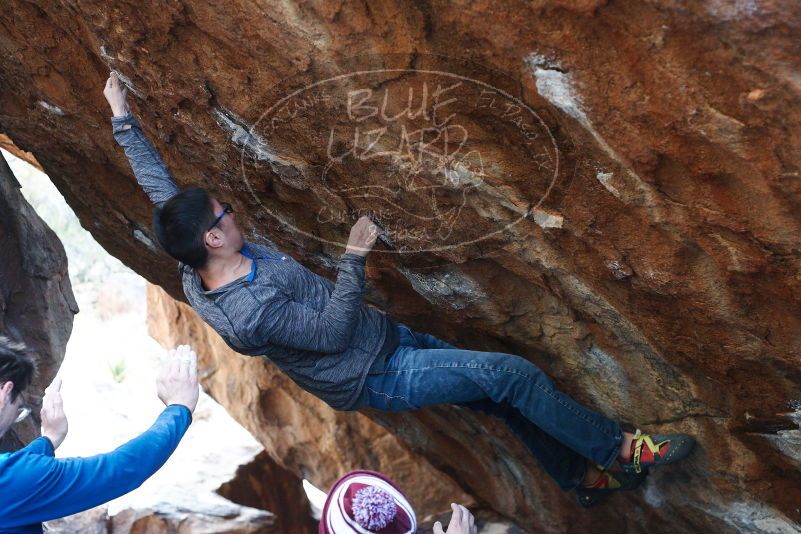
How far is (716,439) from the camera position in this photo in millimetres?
3344

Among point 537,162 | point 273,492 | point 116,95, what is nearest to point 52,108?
point 116,95

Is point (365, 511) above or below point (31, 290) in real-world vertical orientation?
below

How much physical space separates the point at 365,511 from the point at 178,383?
0.76 m

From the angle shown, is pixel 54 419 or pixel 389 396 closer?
pixel 54 419

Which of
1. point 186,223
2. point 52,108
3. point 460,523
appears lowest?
point 460,523

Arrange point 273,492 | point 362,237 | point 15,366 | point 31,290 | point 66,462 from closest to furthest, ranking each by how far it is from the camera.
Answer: point 66,462, point 15,366, point 362,237, point 31,290, point 273,492

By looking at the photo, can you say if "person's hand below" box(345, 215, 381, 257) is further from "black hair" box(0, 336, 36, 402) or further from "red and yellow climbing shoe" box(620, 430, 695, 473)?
"red and yellow climbing shoe" box(620, 430, 695, 473)

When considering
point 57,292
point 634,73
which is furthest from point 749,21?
point 57,292

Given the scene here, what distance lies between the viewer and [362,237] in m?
3.04

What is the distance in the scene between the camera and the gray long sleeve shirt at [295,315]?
2.85 m

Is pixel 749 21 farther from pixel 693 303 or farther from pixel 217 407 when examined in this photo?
pixel 217 407

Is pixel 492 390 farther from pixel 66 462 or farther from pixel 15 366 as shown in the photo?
pixel 15 366

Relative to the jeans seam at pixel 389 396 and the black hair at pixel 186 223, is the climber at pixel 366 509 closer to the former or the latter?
the jeans seam at pixel 389 396

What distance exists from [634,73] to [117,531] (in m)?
4.96
